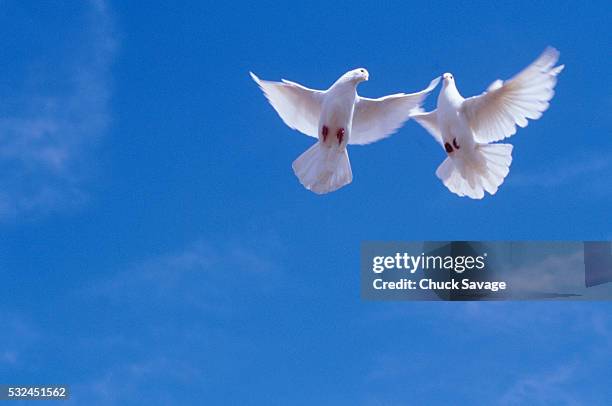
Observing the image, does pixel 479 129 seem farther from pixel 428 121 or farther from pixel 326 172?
pixel 326 172

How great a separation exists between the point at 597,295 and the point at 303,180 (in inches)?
104

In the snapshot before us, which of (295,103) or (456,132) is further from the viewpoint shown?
(295,103)

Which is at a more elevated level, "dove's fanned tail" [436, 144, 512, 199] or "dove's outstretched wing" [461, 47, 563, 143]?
"dove's outstretched wing" [461, 47, 563, 143]

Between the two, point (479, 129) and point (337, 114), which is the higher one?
point (337, 114)

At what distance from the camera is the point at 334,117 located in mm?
10344

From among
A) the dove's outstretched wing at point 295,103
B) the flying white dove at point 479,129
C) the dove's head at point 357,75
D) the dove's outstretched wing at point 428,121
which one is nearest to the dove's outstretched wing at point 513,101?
the flying white dove at point 479,129

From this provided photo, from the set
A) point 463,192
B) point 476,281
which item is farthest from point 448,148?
point 476,281

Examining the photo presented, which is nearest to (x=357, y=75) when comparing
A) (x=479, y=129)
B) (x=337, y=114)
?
(x=337, y=114)

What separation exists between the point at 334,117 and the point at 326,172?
1.55 ft

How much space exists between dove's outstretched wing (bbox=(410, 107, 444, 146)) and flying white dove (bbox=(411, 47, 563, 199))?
11 mm

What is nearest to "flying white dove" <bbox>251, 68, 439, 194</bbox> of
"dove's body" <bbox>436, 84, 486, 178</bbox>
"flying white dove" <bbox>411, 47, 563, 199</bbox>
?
"dove's body" <bbox>436, 84, 486, 178</bbox>

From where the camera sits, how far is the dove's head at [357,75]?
10305 mm

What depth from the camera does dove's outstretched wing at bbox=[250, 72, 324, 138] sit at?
34.3ft

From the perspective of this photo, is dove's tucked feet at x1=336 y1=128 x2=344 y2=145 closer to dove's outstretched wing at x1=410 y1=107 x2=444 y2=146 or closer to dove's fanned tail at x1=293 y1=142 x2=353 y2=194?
dove's fanned tail at x1=293 y1=142 x2=353 y2=194
